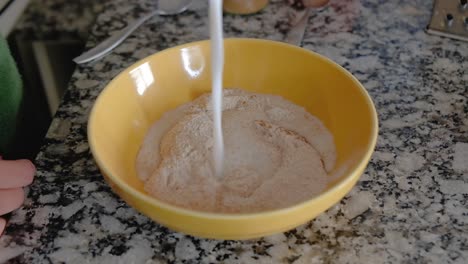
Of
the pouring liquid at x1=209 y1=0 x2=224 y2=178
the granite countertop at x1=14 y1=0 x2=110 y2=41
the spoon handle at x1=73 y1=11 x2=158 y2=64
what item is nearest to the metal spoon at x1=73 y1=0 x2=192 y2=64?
the spoon handle at x1=73 y1=11 x2=158 y2=64

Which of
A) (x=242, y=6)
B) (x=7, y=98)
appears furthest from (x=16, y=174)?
(x=242, y=6)

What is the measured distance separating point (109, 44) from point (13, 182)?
317mm

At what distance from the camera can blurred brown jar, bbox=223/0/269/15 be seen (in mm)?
921

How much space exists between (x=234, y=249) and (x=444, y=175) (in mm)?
261

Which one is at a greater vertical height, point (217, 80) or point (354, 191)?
point (217, 80)

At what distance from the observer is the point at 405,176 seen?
2.05 feet

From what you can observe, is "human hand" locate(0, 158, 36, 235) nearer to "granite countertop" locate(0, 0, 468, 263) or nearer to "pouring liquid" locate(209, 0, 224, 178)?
"granite countertop" locate(0, 0, 468, 263)

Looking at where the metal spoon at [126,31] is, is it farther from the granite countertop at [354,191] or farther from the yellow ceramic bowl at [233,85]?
the yellow ceramic bowl at [233,85]

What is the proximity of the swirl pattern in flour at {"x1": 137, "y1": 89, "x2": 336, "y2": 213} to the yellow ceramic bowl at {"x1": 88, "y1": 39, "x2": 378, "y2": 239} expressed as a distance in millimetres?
17

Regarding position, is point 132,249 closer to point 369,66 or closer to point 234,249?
point 234,249

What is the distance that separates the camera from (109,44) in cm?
85

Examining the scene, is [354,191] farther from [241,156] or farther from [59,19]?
[59,19]

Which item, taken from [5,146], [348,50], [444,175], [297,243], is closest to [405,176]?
[444,175]

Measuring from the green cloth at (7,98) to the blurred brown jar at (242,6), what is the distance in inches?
14.1
